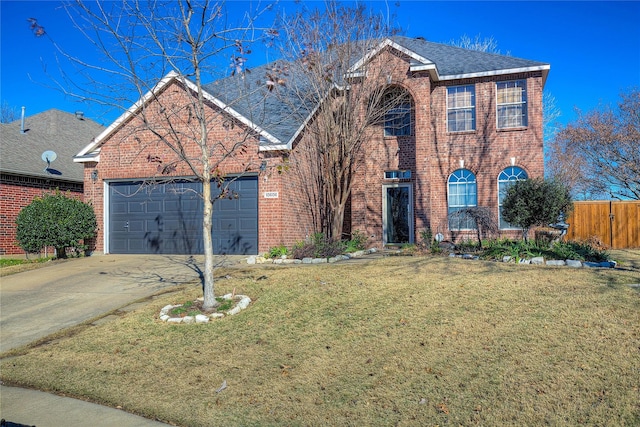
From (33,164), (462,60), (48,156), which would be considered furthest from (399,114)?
(33,164)

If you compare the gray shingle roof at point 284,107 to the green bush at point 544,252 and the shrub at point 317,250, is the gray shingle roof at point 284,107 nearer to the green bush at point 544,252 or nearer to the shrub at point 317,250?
the shrub at point 317,250

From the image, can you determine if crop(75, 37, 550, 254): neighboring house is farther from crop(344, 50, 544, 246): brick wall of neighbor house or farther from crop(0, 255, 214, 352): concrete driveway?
crop(0, 255, 214, 352): concrete driveway

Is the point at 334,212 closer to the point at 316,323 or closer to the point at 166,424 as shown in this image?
the point at 316,323

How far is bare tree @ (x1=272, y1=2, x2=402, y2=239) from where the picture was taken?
43.1 feet

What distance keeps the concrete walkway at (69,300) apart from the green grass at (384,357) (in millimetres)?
296

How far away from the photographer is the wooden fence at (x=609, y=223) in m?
16.4

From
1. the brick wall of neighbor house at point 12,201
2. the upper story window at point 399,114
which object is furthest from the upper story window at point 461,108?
the brick wall of neighbor house at point 12,201

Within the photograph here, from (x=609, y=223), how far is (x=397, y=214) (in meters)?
7.31

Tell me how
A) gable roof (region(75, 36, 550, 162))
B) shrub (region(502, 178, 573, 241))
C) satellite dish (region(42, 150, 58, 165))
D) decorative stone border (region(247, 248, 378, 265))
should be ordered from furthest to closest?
satellite dish (region(42, 150, 58, 165))
gable roof (region(75, 36, 550, 162))
decorative stone border (region(247, 248, 378, 265))
shrub (region(502, 178, 573, 241))

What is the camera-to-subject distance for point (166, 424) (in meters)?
4.45

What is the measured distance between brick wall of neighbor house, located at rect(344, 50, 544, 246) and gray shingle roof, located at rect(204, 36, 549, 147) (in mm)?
371

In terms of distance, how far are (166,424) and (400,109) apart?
13.3 metres

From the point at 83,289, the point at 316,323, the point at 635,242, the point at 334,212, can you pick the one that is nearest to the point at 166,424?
the point at 316,323

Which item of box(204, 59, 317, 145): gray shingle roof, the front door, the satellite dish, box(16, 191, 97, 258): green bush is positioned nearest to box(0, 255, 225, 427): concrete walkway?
box(16, 191, 97, 258): green bush
